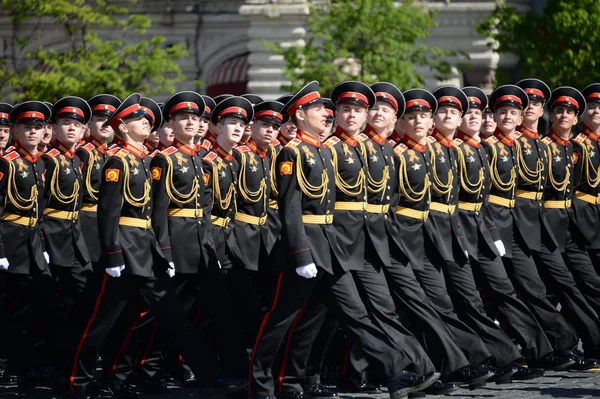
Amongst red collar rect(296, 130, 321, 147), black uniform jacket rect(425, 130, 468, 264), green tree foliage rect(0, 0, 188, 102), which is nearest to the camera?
red collar rect(296, 130, 321, 147)

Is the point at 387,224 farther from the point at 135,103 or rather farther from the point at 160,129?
the point at 160,129

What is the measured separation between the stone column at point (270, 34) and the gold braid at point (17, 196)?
1724cm

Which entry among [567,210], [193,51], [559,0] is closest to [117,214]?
[567,210]

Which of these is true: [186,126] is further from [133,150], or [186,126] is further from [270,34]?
[270,34]

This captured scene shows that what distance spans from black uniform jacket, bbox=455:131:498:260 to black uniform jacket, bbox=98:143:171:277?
2230 millimetres

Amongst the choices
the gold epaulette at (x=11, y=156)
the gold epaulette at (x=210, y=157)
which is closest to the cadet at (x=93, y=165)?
the gold epaulette at (x=11, y=156)

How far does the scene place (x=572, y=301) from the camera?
40.0ft

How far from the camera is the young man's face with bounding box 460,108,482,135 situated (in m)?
12.0

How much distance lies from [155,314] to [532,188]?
10.5 ft

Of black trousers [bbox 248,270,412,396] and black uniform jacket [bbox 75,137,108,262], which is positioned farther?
black uniform jacket [bbox 75,137,108,262]

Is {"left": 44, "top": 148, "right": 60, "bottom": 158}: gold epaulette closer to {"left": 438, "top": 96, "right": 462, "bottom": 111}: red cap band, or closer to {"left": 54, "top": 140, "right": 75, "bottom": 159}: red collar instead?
{"left": 54, "top": 140, "right": 75, "bottom": 159}: red collar

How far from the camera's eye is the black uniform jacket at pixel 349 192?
415 inches

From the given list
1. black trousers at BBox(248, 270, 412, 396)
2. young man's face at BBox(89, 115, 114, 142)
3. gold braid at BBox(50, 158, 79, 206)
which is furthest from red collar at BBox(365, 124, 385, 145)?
young man's face at BBox(89, 115, 114, 142)

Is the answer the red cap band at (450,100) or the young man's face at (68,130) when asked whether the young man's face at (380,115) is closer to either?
the red cap band at (450,100)
